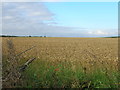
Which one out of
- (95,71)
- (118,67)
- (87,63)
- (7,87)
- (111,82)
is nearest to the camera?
(7,87)

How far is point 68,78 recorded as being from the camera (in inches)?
184

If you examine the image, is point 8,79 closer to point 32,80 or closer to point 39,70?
point 32,80

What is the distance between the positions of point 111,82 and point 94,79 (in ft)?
1.40

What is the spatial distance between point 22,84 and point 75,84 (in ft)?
3.99

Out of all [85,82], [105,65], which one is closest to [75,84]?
[85,82]

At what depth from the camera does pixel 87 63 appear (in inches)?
239

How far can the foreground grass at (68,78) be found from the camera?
4392mm

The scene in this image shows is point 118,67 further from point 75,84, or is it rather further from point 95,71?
point 75,84

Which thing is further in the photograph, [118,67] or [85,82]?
[118,67]

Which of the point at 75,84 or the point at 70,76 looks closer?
the point at 75,84

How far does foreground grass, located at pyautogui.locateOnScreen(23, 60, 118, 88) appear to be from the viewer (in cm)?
439

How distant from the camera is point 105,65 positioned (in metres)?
5.86

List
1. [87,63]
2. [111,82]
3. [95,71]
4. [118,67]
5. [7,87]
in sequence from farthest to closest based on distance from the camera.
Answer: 1. [87,63]
2. [118,67]
3. [95,71]
4. [111,82]
5. [7,87]

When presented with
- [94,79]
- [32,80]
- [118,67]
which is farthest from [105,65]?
[32,80]
